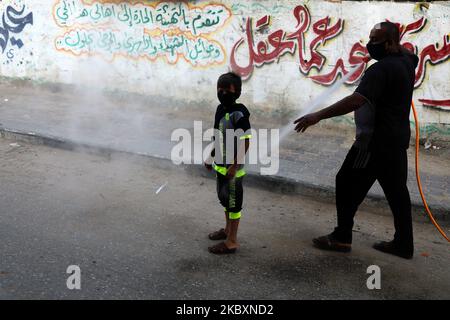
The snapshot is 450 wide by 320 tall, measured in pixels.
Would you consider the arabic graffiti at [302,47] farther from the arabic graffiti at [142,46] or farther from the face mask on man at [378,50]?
the face mask on man at [378,50]

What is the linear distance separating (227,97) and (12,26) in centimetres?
791

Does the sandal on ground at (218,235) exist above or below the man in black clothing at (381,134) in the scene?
below

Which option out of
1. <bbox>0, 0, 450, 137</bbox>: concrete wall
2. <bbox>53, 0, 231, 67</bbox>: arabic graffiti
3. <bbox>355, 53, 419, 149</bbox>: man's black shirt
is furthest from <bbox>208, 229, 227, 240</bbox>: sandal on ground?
<bbox>53, 0, 231, 67</bbox>: arabic graffiti

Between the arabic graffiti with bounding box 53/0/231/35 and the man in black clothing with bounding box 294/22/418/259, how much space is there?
4.57 m

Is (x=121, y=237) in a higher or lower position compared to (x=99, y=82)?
lower

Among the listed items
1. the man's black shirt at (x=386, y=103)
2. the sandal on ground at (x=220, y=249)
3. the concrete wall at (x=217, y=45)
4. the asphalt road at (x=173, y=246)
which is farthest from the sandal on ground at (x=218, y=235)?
the concrete wall at (x=217, y=45)

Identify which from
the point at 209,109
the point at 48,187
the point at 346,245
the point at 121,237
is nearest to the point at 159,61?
the point at 209,109

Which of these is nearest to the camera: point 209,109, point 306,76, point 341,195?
point 341,195

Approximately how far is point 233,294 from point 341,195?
1289mm

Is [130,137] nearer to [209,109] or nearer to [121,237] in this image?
[209,109]

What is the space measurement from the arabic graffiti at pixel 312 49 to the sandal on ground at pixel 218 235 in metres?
3.84

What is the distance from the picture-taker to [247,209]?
16.5ft

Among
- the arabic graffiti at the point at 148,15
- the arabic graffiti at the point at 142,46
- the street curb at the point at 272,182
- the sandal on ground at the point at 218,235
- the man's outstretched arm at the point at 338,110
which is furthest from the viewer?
the arabic graffiti at the point at 142,46

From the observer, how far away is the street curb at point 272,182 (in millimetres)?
4980
